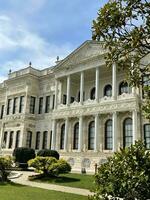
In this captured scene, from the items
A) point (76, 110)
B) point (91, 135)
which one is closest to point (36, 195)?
point (91, 135)

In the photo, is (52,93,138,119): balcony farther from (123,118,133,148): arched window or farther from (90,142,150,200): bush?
(90,142,150,200): bush

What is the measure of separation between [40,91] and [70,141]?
1060 centimetres

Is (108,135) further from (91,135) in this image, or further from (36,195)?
(36,195)

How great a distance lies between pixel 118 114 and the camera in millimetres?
27719

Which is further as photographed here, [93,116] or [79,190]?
[93,116]

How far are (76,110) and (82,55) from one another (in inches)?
257

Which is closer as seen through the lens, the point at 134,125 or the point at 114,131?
the point at 134,125

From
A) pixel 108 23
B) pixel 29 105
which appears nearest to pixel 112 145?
pixel 29 105

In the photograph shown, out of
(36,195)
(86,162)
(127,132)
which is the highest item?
(127,132)

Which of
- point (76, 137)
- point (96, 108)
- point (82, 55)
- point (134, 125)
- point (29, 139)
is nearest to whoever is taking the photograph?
point (134, 125)

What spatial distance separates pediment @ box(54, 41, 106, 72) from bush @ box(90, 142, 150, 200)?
24.1m

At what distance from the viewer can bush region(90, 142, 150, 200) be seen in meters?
6.20

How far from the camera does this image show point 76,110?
31.1 m

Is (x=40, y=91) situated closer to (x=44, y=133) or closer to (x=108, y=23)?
(x=44, y=133)
